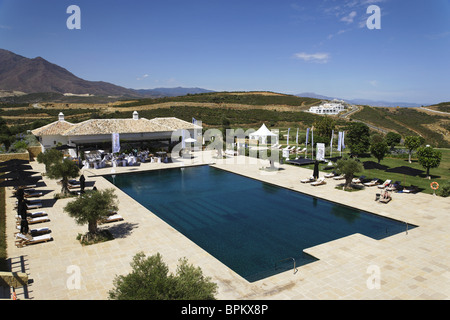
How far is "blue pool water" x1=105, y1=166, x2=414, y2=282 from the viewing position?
32.5 ft

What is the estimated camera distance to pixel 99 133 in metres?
25.8

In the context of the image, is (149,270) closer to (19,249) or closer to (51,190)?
(19,249)

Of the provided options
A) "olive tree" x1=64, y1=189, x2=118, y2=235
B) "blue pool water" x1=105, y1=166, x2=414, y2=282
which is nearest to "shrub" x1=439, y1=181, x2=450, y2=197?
"blue pool water" x1=105, y1=166, x2=414, y2=282

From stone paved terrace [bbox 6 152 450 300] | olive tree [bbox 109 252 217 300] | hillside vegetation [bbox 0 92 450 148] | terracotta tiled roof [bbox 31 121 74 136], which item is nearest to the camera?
olive tree [bbox 109 252 217 300]

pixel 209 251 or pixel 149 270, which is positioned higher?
pixel 149 270

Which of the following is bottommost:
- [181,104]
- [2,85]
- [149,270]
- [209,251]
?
[209,251]

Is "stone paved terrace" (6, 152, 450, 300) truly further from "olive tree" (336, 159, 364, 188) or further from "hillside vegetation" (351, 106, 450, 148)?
"hillside vegetation" (351, 106, 450, 148)

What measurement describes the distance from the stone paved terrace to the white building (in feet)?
42.0

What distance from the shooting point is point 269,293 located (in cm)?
752

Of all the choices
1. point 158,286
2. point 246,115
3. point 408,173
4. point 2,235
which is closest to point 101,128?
point 2,235

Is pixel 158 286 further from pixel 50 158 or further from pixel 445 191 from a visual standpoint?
pixel 445 191

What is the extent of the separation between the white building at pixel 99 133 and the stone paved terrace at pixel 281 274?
12.8 meters
